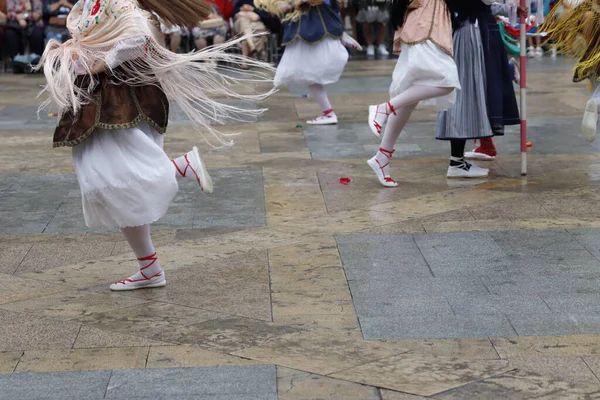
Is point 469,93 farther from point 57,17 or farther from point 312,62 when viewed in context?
point 57,17

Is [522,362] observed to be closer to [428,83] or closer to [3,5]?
[428,83]

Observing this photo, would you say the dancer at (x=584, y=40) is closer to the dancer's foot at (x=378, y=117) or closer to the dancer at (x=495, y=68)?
the dancer at (x=495, y=68)

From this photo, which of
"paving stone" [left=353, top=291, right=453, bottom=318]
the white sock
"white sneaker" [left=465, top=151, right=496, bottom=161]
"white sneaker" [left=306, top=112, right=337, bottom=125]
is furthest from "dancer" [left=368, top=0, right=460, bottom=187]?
Result: "white sneaker" [left=306, top=112, right=337, bottom=125]

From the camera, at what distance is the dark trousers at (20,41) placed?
18.9 metres

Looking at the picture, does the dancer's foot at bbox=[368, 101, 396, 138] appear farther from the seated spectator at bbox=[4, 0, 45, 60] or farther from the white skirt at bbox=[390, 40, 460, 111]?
the seated spectator at bbox=[4, 0, 45, 60]

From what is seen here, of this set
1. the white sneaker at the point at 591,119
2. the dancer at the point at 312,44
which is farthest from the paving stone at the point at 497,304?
the dancer at the point at 312,44

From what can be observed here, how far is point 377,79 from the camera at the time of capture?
16281 millimetres

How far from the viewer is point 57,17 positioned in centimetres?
1872

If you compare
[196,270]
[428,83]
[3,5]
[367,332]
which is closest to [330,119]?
[428,83]

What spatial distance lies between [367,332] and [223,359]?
2.23 ft

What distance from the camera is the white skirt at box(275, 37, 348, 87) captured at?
11195mm

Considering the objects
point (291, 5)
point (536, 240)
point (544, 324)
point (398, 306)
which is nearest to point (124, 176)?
point (398, 306)

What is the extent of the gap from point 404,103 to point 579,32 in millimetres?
1356

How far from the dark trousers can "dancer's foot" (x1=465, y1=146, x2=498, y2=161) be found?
11744 mm
